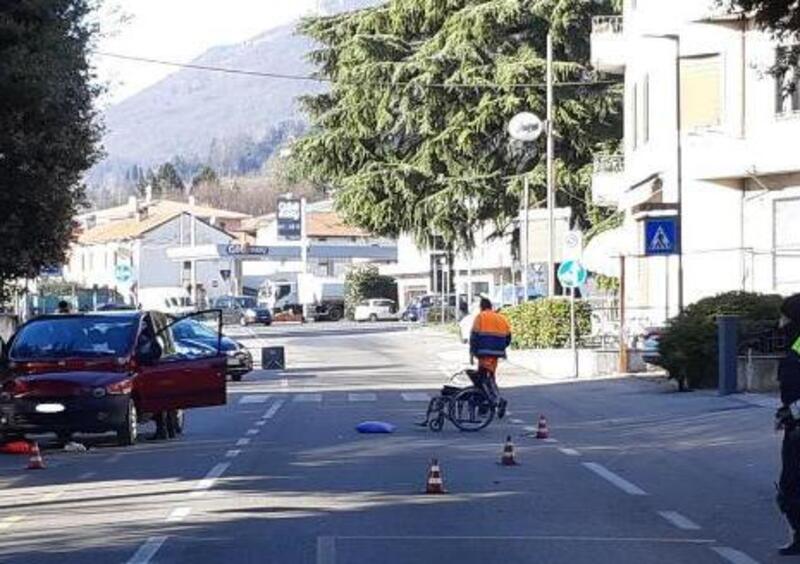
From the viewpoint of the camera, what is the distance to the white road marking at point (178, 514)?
13.3 metres

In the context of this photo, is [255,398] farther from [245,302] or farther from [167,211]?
[167,211]


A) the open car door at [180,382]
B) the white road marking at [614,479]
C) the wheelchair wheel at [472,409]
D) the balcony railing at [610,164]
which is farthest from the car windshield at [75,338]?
the balcony railing at [610,164]

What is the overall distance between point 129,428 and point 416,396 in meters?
10.9

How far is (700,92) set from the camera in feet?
133

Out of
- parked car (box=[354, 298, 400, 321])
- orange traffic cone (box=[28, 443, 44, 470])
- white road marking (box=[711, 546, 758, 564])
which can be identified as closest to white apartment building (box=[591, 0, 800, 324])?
orange traffic cone (box=[28, 443, 44, 470])

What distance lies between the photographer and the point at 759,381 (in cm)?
2841

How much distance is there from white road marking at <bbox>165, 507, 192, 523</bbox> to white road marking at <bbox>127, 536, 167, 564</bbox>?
1.00m

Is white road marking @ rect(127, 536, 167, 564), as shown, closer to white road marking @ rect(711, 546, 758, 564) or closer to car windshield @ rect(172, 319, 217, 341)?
white road marking @ rect(711, 546, 758, 564)

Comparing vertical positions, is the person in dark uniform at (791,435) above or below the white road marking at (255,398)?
above

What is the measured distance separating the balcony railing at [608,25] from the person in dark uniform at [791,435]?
1492 inches

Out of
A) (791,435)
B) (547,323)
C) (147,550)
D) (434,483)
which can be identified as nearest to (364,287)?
(547,323)

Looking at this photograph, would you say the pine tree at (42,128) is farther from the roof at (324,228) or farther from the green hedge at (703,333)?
the roof at (324,228)

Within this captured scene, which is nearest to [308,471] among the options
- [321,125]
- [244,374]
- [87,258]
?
[244,374]

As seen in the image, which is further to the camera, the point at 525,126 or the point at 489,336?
the point at 525,126
